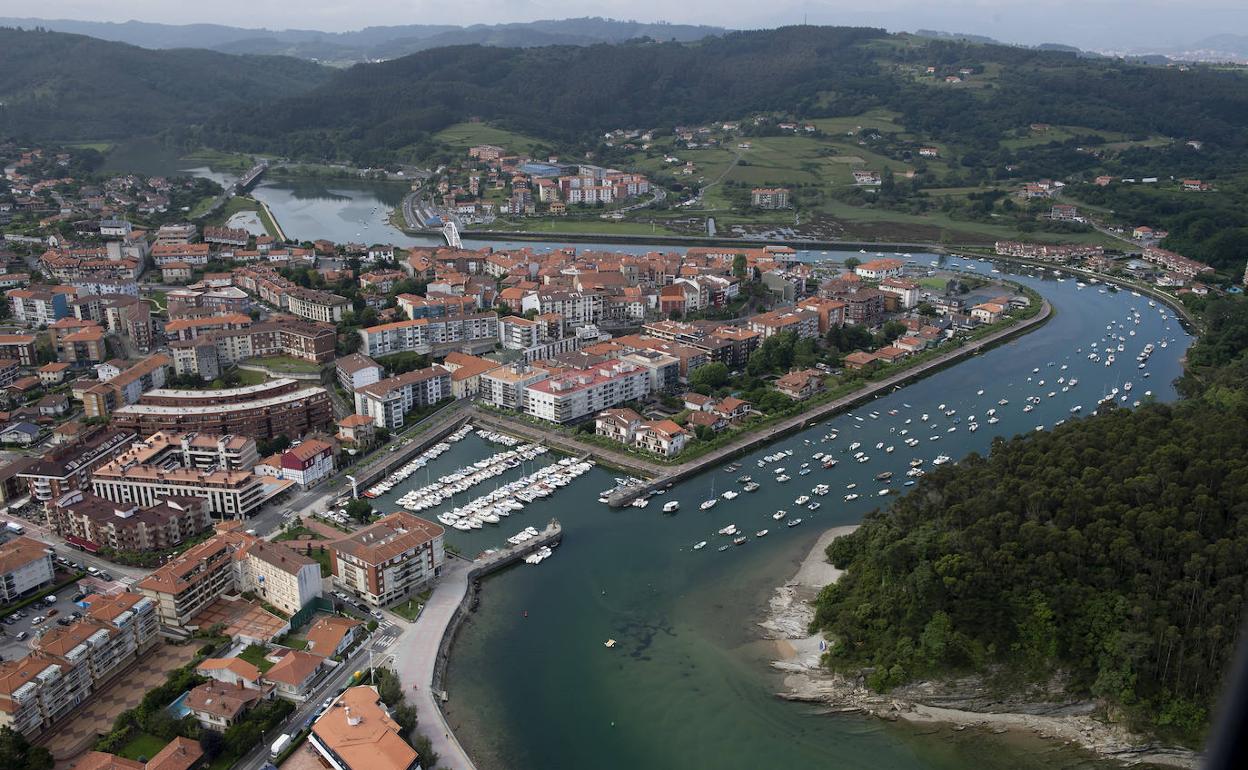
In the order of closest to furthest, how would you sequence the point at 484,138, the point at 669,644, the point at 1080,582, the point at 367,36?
the point at 1080,582 → the point at 669,644 → the point at 484,138 → the point at 367,36

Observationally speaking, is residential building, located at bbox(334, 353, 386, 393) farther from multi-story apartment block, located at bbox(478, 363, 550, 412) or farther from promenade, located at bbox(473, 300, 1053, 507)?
promenade, located at bbox(473, 300, 1053, 507)

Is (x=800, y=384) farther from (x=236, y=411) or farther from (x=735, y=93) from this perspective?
(x=735, y=93)

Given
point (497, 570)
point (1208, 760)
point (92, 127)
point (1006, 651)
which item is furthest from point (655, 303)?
point (92, 127)

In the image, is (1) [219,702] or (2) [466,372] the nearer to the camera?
(1) [219,702]

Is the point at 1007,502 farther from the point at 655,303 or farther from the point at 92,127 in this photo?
the point at 92,127

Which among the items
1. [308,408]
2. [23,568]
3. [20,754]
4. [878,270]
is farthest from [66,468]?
[878,270]

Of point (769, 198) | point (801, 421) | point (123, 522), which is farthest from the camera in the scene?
point (769, 198)
